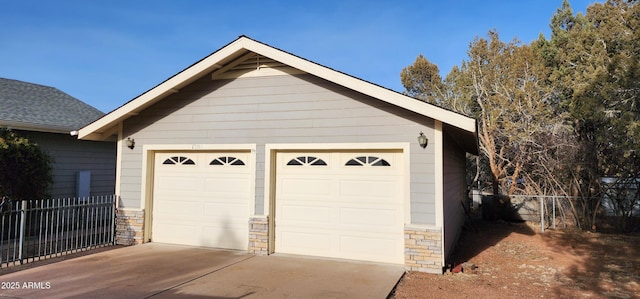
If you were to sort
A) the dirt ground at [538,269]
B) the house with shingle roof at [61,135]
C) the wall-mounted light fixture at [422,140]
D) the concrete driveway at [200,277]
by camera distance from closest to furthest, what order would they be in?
the concrete driveway at [200,277]
the dirt ground at [538,269]
the wall-mounted light fixture at [422,140]
the house with shingle roof at [61,135]

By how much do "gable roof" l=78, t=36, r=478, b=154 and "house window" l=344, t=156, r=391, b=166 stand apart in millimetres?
1143

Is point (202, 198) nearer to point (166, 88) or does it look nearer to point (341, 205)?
point (166, 88)

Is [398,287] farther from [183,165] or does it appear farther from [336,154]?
[183,165]

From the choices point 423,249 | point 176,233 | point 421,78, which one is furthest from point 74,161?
point 421,78

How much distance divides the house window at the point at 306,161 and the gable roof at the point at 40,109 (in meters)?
6.54

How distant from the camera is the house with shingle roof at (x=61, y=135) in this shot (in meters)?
8.80

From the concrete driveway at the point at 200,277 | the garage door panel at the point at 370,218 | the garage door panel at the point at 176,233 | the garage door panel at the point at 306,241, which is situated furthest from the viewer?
the garage door panel at the point at 176,233

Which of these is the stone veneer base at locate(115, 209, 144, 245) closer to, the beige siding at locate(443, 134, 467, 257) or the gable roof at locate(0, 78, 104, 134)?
the gable roof at locate(0, 78, 104, 134)

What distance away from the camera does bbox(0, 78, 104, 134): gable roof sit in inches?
333

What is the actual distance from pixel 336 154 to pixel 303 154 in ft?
2.24

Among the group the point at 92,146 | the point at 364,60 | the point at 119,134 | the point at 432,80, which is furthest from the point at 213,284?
the point at 432,80

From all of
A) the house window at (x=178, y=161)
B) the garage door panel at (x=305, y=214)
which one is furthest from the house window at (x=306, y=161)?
the house window at (x=178, y=161)

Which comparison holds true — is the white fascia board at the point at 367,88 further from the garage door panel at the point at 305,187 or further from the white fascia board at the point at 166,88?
the garage door panel at the point at 305,187

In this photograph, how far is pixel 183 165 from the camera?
307 inches
